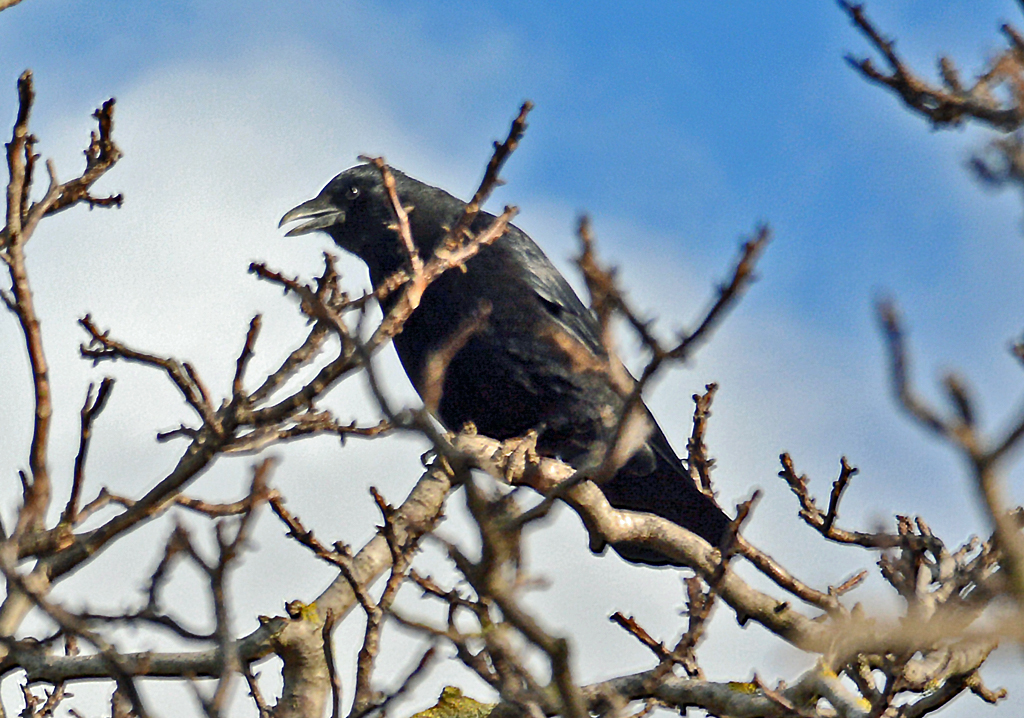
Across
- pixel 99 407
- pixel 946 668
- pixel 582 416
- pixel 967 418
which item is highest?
pixel 582 416

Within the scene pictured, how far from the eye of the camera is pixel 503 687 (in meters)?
2.75

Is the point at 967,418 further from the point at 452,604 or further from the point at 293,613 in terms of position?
the point at 293,613

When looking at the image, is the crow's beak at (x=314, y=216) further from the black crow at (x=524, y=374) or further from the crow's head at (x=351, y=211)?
the black crow at (x=524, y=374)

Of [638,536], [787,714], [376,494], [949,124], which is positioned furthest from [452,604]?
[949,124]

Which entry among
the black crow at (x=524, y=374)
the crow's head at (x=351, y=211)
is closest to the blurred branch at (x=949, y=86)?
the black crow at (x=524, y=374)

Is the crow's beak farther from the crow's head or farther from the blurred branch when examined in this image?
the blurred branch

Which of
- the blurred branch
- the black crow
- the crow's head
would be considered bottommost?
the blurred branch

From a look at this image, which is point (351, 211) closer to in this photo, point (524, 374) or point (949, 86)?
point (524, 374)

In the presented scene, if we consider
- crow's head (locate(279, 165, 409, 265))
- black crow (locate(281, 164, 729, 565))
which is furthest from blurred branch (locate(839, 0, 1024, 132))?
crow's head (locate(279, 165, 409, 265))

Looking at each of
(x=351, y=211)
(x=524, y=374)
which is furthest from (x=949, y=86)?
(x=351, y=211)

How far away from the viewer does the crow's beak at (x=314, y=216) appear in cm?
789

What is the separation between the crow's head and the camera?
7.78 m

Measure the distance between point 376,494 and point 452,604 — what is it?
2.21ft

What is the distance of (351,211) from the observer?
795cm
